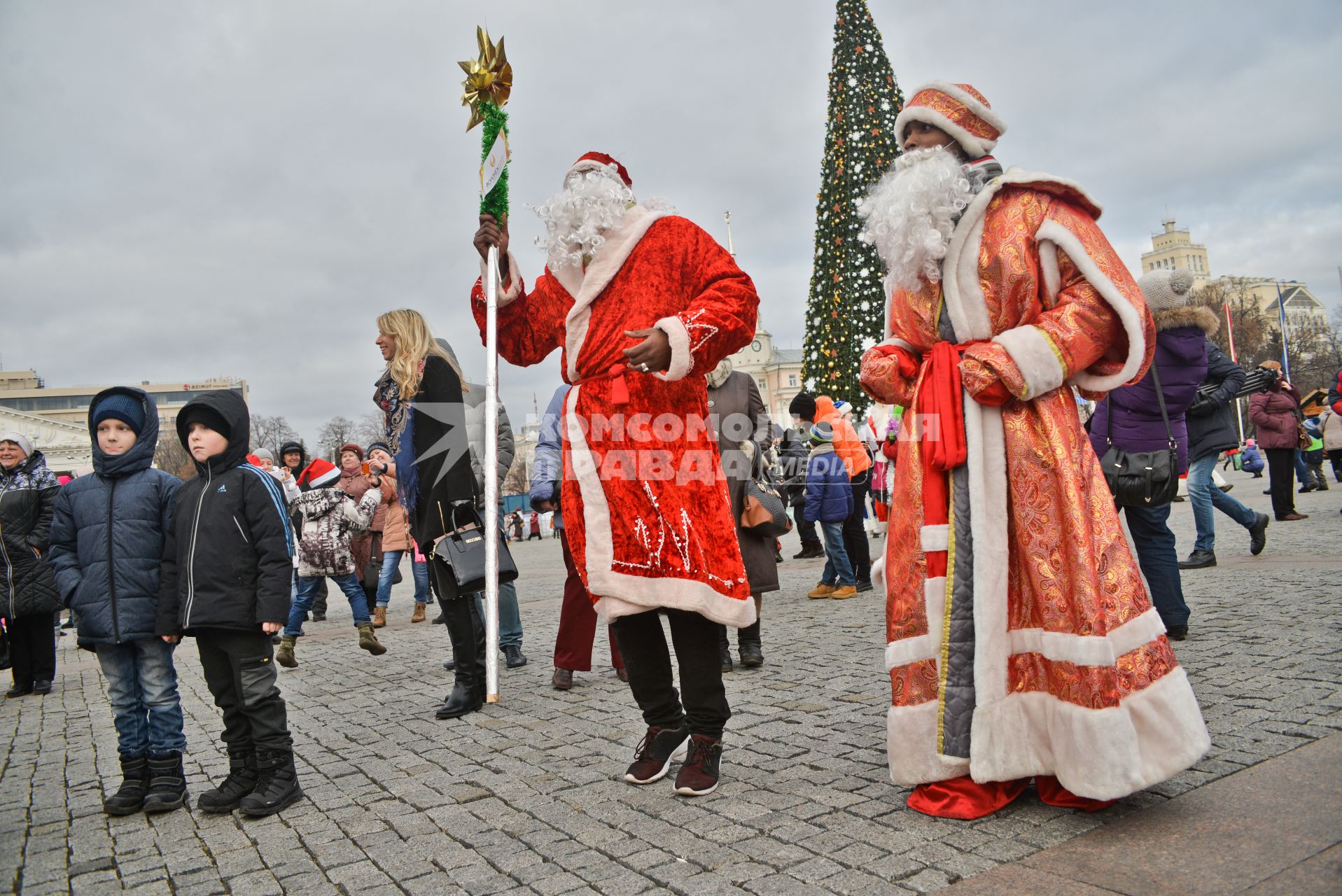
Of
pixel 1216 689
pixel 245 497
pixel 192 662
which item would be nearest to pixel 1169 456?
pixel 1216 689

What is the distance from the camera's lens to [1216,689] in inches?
156

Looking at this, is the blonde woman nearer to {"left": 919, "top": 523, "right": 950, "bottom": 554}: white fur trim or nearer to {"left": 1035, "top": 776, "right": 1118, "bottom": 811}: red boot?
{"left": 919, "top": 523, "right": 950, "bottom": 554}: white fur trim

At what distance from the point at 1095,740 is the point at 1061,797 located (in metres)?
0.31

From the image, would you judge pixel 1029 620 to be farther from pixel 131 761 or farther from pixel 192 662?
pixel 192 662

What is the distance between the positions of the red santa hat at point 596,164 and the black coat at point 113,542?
205cm

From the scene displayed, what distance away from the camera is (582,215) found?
3.46 meters

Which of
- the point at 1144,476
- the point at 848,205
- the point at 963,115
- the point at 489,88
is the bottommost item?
the point at 1144,476

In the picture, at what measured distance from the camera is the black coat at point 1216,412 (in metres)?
7.39

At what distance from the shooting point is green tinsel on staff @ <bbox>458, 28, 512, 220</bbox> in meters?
4.19

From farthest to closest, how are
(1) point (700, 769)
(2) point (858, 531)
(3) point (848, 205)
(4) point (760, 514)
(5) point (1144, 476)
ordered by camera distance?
(3) point (848, 205) < (2) point (858, 531) < (4) point (760, 514) < (5) point (1144, 476) < (1) point (700, 769)

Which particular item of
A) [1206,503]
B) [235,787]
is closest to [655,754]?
[235,787]

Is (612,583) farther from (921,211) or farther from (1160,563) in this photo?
(1160,563)

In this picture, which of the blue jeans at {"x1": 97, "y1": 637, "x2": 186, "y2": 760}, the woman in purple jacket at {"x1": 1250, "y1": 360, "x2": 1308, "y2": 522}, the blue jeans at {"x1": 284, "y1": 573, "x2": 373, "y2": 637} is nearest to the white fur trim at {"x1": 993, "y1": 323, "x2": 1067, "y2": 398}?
the blue jeans at {"x1": 97, "y1": 637, "x2": 186, "y2": 760}

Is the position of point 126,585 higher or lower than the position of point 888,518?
lower
